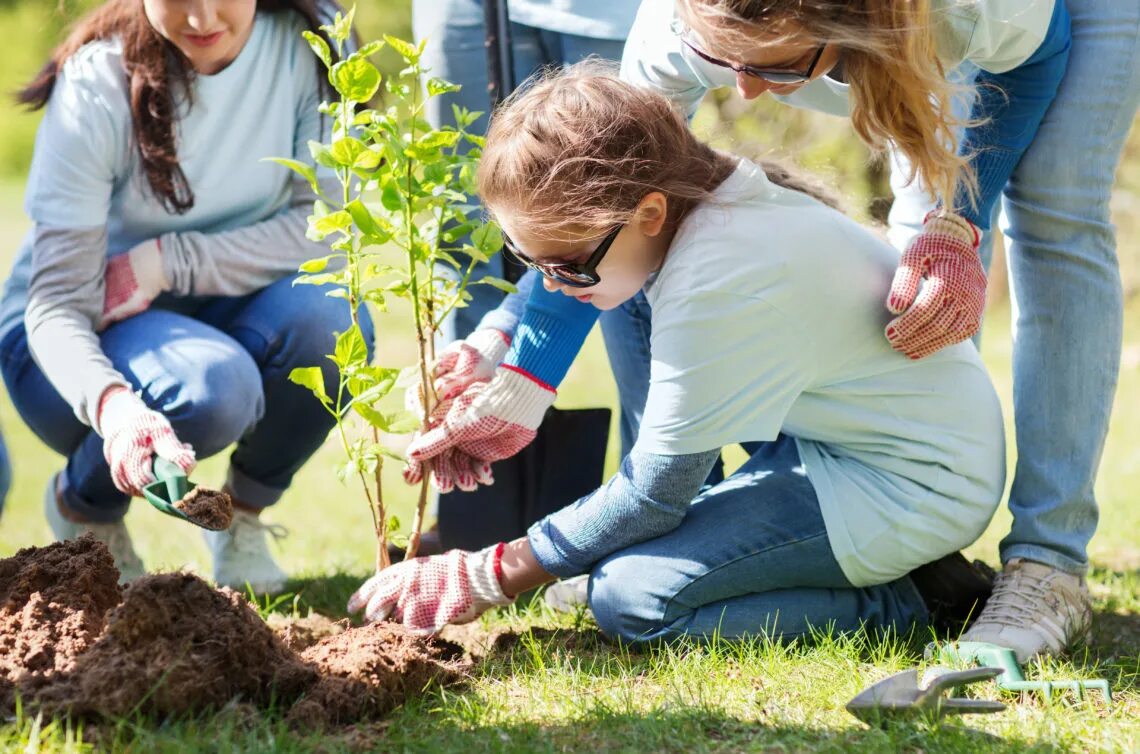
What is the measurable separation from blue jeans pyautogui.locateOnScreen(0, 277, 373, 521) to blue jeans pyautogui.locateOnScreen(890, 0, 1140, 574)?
157cm

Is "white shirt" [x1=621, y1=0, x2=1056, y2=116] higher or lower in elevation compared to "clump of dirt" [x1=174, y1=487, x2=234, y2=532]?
higher

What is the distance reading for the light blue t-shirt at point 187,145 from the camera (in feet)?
9.22

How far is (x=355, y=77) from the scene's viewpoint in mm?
2217

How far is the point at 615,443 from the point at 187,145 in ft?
13.0

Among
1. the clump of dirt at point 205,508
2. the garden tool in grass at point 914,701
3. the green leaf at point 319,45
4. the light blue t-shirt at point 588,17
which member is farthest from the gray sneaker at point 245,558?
the garden tool in grass at point 914,701

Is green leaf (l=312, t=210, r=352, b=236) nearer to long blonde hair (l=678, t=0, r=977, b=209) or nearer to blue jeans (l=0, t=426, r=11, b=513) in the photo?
long blonde hair (l=678, t=0, r=977, b=209)

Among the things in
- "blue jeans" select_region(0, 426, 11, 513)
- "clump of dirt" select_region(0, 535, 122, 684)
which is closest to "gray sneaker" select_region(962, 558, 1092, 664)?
"clump of dirt" select_region(0, 535, 122, 684)

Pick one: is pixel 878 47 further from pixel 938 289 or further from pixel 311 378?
pixel 311 378

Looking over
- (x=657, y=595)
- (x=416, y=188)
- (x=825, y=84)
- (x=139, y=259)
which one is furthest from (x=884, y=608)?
(x=139, y=259)

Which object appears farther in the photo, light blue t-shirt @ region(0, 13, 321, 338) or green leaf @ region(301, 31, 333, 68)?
light blue t-shirt @ region(0, 13, 321, 338)

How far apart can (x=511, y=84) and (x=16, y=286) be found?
4.42ft

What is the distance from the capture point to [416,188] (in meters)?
2.30

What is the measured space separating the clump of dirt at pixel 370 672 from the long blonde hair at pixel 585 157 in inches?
32.1

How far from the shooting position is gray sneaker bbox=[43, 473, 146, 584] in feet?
10.1
